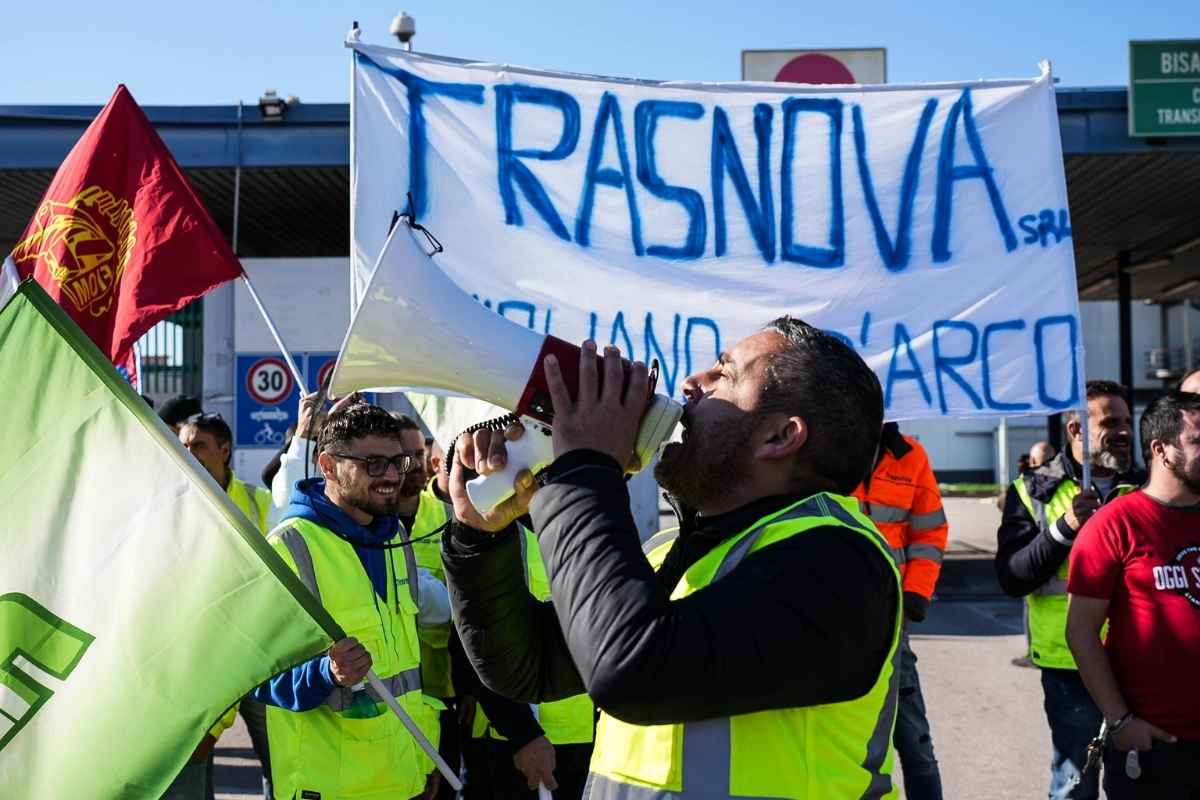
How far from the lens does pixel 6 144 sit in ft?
31.8

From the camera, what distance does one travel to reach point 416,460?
11.8 feet

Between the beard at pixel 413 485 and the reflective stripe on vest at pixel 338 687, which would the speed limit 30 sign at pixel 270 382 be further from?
the reflective stripe on vest at pixel 338 687

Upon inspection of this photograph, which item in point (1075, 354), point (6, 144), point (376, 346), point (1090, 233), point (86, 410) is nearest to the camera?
point (376, 346)

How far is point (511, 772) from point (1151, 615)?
2018 mm

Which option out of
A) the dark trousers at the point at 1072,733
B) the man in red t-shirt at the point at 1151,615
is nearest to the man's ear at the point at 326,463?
the man in red t-shirt at the point at 1151,615

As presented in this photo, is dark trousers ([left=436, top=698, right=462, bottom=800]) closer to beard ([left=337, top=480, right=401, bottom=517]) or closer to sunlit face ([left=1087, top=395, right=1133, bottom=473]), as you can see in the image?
beard ([left=337, top=480, right=401, bottom=517])

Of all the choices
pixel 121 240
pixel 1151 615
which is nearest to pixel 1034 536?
pixel 1151 615

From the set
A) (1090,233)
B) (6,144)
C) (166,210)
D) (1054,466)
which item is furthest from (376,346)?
(1090,233)

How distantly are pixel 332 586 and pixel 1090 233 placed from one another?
43.8 feet

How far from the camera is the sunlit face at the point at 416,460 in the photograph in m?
3.59

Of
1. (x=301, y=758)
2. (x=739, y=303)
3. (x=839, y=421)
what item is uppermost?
(x=739, y=303)

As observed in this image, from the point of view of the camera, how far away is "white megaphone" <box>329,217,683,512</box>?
1.64m

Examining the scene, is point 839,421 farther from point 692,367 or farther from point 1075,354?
point 1075,354

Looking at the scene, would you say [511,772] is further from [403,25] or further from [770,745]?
[403,25]
